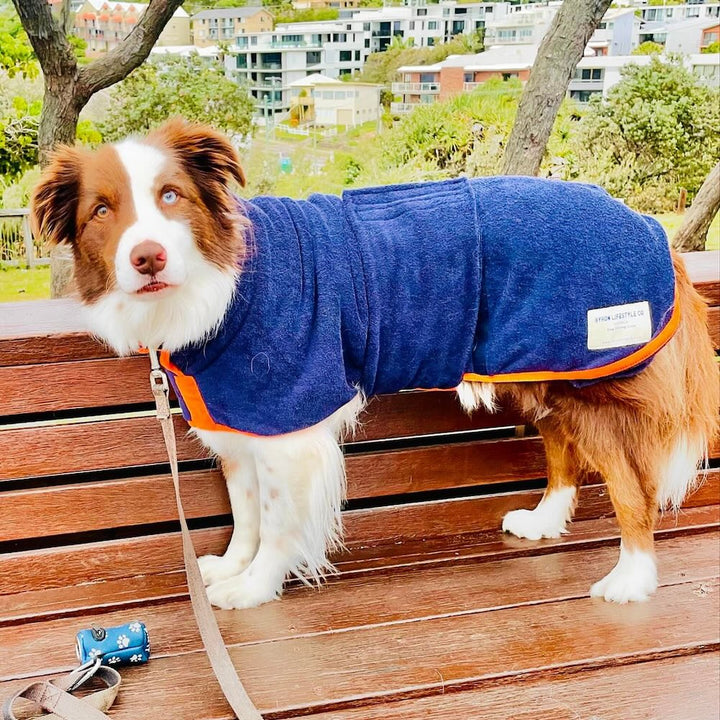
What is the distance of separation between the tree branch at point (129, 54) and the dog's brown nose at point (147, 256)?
0.84 meters

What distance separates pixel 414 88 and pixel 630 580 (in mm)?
1333

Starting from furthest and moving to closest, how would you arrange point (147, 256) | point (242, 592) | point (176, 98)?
point (176, 98), point (242, 592), point (147, 256)

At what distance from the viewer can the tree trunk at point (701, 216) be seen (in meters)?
2.28

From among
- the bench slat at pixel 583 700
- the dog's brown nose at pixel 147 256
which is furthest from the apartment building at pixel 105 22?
the bench slat at pixel 583 700

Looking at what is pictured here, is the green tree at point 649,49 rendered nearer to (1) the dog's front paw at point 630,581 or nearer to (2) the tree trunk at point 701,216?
(2) the tree trunk at point 701,216

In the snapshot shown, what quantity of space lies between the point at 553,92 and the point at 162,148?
3.77ft

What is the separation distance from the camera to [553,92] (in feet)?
6.95

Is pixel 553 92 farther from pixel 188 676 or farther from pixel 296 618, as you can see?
pixel 188 676

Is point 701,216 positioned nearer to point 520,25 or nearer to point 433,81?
point 520,25

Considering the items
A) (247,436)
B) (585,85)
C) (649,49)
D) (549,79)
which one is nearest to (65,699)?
(247,436)

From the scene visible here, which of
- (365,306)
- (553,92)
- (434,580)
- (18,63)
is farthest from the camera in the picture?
(553,92)

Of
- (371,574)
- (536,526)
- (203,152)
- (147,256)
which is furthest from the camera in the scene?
(536,526)

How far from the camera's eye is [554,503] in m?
1.94

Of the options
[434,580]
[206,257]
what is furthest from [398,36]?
[434,580]
